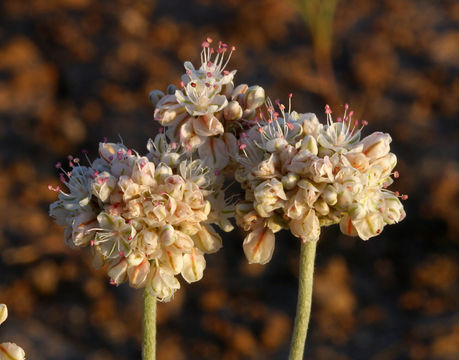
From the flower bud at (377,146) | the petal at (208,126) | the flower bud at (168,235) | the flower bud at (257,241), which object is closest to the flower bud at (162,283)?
the flower bud at (168,235)

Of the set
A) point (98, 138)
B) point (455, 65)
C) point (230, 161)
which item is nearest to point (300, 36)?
point (455, 65)

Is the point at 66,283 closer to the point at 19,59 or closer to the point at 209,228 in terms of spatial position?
the point at 19,59

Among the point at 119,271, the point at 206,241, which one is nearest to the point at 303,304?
the point at 206,241

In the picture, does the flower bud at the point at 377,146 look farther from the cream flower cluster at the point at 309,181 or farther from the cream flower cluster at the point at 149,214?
the cream flower cluster at the point at 149,214

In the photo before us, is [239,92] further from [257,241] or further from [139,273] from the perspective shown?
[139,273]

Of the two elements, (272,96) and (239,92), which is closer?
(239,92)

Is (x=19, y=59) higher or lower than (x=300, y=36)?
lower

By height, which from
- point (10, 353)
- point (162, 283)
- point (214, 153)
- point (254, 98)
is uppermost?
point (254, 98)
